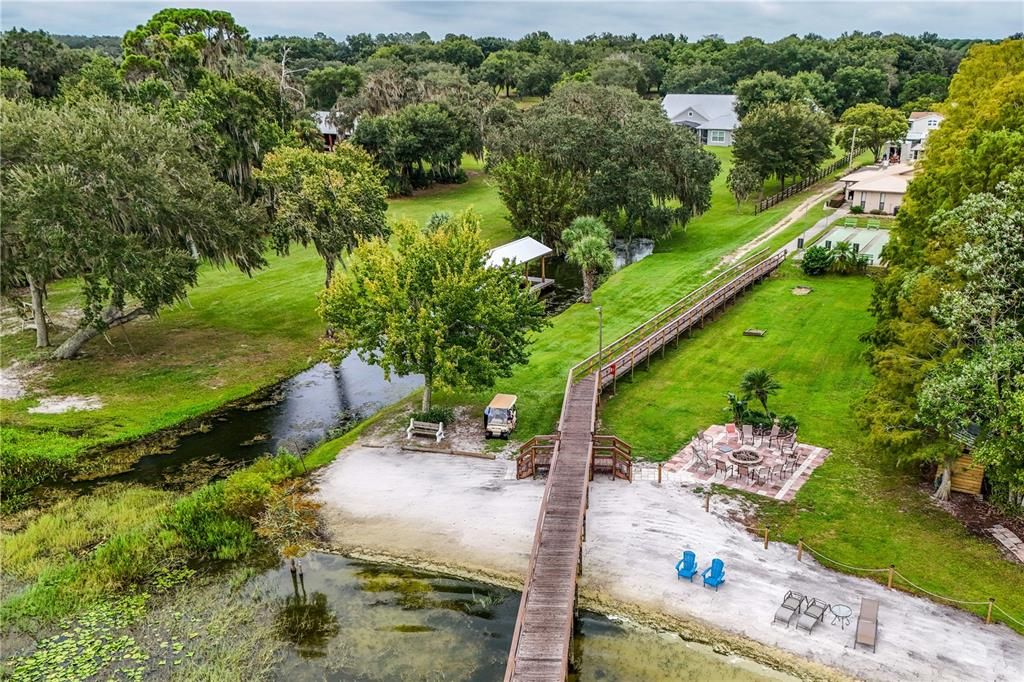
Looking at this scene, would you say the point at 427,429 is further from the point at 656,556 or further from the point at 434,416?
the point at 656,556

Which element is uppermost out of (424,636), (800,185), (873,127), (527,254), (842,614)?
(873,127)

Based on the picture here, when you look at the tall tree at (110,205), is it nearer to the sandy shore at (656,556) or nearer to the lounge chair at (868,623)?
the sandy shore at (656,556)

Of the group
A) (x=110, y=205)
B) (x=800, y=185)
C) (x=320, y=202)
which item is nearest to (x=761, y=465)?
(x=320, y=202)

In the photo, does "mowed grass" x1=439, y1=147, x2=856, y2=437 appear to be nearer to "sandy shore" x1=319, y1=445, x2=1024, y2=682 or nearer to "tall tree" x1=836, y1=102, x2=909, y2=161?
"sandy shore" x1=319, y1=445, x2=1024, y2=682

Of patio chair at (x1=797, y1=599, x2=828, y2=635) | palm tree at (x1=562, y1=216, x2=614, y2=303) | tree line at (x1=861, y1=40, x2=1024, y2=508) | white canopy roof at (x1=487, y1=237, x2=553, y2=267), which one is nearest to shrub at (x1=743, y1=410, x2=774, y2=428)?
tree line at (x1=861, y1=40, x2=1024, y2=508)

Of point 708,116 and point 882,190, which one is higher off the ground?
point 708,116

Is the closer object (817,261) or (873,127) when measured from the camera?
(817,261)

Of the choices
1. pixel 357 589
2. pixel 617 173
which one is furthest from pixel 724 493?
pixel 617 173

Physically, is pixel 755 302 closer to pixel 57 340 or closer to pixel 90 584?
pixel 90 584
